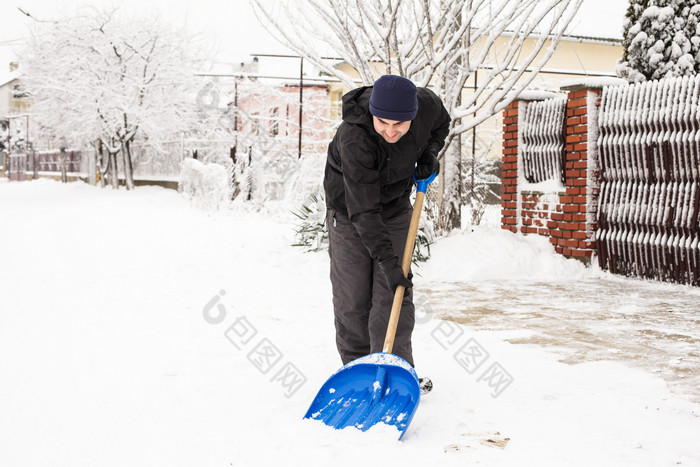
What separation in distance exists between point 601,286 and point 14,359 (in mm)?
5127

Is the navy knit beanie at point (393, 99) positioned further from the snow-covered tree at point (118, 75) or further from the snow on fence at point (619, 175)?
the snow-covered tree at point (118, 75)

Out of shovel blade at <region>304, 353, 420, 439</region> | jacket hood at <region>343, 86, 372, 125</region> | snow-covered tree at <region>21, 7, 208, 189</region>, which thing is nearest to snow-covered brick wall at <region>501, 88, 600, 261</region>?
jacket hood at <region>343, 86, 372, 125</region>

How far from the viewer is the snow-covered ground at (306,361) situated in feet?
8.63

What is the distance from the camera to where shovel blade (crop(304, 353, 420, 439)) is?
280 centimetres

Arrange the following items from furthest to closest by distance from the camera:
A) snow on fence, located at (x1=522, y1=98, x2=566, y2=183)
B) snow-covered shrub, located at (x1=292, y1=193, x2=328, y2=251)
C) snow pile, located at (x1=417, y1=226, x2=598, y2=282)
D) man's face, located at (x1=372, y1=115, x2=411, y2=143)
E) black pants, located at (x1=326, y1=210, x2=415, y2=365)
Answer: snow on fence, located at (x1=522, y1=98, x2=566, y2=183) < snow-covered shrub, located at (x1=292, y1=193, x2=328, y2=251) < snow pile, located at (x1=417, y1=226, x2=598, y2=282) < black pants, located at (x1=326, y1=210, x2=415, y2=365) < man's face, located at (x1=372, y1=115, x2=411, y2=143)

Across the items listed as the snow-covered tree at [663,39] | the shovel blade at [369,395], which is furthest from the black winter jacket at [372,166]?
the snow-covered tree at [663,39]

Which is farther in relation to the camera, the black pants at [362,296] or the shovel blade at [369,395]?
the black pants at [362,296]

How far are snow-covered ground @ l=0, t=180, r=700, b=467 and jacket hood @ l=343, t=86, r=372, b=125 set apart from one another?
1.33 metres

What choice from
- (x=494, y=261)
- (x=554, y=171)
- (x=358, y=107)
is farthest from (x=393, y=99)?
(x=554, y=171)

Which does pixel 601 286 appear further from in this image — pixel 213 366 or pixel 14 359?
pixel 14 359

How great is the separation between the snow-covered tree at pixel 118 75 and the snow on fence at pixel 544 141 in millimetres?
15962

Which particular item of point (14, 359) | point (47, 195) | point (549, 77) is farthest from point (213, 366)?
point (47, 195)

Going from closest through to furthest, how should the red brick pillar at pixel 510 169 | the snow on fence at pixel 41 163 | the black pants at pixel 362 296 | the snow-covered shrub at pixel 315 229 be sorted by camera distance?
the black pants at pixel 362 296 < the snow-covered shrub at pixel 315 229 < the red brick pillar at pixel 510 169 < the snow on fence at pixel 41 163

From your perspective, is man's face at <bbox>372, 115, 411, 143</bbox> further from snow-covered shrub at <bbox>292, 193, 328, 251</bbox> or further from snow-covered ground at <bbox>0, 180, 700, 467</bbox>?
snow-covered shrub at <bbox>292, 193, 328, 251</bbox>
